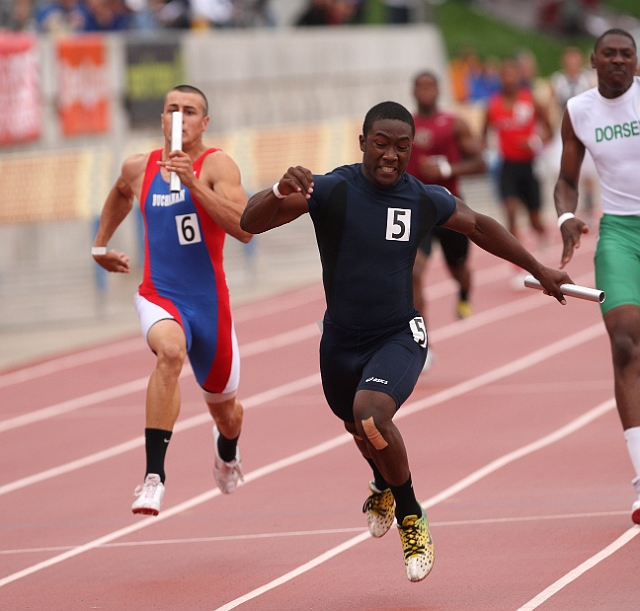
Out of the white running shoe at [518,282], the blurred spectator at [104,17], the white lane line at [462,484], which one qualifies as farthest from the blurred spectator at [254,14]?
the white lane line at [462,484]

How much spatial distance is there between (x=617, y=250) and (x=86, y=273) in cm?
1239

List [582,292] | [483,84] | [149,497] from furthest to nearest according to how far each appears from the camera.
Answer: [483,84] → [149,497] → [582,292]

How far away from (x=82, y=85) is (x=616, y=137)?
1361 centimetres

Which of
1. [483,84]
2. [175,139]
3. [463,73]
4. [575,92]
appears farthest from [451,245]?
[463,73]

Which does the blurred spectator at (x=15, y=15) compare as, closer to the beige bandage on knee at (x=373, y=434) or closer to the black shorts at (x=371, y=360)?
the black shorts at (x=371, y=360)

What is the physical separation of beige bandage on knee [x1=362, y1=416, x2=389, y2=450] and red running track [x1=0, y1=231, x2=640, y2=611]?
0.68m

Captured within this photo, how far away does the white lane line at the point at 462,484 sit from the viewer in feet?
20.4

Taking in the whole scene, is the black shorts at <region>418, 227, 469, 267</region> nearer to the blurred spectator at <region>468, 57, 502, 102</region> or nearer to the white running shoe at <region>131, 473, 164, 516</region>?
the white running shoe at <region>131, 473, 164, 516</region>

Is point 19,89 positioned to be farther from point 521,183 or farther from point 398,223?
point 398,223

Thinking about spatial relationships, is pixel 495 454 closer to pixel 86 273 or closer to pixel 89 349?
pixel 89 349

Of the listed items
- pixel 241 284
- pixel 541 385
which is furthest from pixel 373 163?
pixel 241 284

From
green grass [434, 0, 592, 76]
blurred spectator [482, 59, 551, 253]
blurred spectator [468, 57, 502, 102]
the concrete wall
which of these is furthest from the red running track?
green grass [434, 0, 592, 76]

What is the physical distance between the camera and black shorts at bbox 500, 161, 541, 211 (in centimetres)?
1639

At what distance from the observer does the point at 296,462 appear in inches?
366
